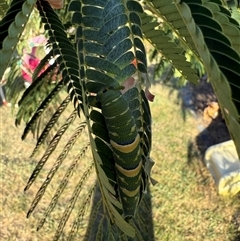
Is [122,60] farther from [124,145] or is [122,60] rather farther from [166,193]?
[166,193]

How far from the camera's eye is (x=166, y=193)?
3391 millimetres

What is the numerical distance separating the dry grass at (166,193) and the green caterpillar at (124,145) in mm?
2439

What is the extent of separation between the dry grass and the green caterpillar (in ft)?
8.00

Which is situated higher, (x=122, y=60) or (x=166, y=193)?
(x=122, y=60)

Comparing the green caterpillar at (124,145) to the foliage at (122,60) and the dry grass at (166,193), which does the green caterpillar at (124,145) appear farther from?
the dry grass at (166,193)

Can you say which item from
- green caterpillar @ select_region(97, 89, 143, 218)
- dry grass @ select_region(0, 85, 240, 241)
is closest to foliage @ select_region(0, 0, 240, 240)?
green caterpillar @ select_region(97, 89, 143, 218)

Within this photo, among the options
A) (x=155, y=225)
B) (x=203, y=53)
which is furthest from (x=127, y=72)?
(x=155, y=225)

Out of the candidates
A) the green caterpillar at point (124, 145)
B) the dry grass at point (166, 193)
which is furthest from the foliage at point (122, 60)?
the dry grass at point (166, 193)

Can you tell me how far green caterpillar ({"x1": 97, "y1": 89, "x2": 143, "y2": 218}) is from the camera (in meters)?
0.68

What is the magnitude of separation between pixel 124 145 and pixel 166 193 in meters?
2.75

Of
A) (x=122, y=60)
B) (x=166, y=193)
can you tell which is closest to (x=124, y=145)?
(x=122, y=60)

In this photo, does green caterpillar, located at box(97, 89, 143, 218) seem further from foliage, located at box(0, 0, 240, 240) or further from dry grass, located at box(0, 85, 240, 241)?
dry grass, located at box(0, 85, 240, 241)

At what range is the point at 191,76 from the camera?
1.03 meters

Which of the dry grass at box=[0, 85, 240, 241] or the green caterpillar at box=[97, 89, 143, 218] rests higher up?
the green caterpillar at box=[97, 89, 143, 218]
